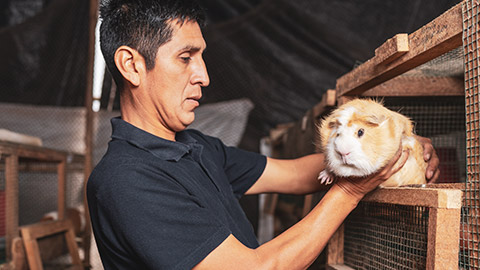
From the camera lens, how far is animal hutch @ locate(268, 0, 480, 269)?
1038mm

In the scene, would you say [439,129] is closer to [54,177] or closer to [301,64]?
[301,64]

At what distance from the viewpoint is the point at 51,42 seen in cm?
425

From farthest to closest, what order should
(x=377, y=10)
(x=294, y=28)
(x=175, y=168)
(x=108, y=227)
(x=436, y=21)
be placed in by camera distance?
(x=294, y=28) → (x=377, y=10) → (x=175, y=168) → (x=108, y=227) → (x=436, y=21)

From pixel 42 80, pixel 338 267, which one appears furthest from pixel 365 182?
pixel 42 80

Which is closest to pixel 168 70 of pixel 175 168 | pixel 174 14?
pixel 174 14

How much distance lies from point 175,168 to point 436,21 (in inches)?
35.9

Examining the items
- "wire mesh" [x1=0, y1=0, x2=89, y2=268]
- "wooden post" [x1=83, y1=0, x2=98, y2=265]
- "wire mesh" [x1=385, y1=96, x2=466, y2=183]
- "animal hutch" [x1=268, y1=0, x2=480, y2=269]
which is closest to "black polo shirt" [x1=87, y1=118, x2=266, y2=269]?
"animal hutch" [x1=268, y1=0, x2=480, y2=269]

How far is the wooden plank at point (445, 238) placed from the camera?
1.03 meters

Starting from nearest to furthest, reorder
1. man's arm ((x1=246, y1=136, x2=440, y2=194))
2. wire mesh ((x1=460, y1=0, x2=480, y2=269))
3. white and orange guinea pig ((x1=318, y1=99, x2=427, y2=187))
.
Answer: wire mesh ((x1=460, y1=0, x2=480, y2=269))
white and orange guinea pig ((x1=318, y1=99, x2=427, y2=187))
man's arm ((x1=246, y1=136, x2=440, y2=194))

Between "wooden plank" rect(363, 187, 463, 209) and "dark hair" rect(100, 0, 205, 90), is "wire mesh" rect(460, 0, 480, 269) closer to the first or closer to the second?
"wooden plank" rect(363, 187, 463, 209)

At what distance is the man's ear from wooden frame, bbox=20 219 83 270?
5.99 feet

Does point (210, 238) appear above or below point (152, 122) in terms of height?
below

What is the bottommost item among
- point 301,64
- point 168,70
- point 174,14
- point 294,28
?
point 168,70

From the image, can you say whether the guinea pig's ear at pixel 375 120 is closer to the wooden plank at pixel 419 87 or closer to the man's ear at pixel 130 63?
the wooden plank at pixel 419 87
